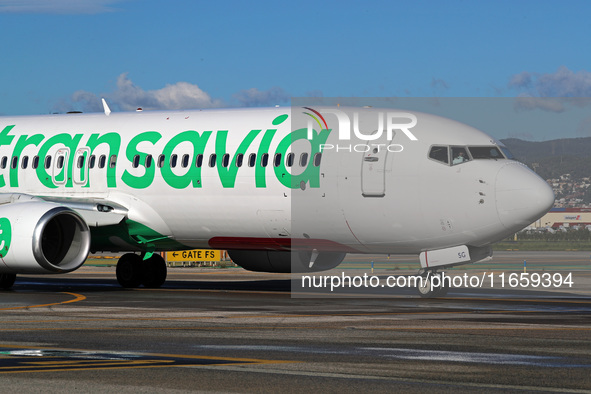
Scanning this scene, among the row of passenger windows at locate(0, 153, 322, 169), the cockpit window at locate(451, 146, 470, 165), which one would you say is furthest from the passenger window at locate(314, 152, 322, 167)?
the cockpit window at locate(451, 146, 470, 165)

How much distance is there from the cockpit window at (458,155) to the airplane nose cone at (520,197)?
97cm

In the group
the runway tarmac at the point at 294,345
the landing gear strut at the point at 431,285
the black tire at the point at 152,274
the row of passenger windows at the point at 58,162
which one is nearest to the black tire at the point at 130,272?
Answer: the black tire at the point at 152,274

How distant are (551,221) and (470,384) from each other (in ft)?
592

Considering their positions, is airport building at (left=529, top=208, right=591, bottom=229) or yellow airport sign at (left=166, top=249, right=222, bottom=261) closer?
yellow airport sign at (left=166, top=249, right=222, bottom=261)

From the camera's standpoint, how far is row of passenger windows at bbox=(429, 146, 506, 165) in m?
23.7

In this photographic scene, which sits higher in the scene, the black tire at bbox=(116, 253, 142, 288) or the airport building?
the airport building

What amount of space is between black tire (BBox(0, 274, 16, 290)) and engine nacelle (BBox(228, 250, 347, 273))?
20.7ft

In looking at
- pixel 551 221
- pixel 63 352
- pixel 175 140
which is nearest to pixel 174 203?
pixel 175 140

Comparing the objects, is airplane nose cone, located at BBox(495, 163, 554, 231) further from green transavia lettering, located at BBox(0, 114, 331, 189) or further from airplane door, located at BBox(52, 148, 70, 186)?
airplane door, located at BBox(52, 148, 70, 186)

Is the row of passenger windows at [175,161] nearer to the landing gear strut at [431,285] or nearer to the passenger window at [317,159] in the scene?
the passenger window at [317,159]

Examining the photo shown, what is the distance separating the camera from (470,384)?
1071cm

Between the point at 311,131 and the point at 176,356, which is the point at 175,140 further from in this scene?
the point at 176,356

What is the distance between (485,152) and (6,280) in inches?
561

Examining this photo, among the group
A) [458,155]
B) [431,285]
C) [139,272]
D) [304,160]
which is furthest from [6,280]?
[458,155]
